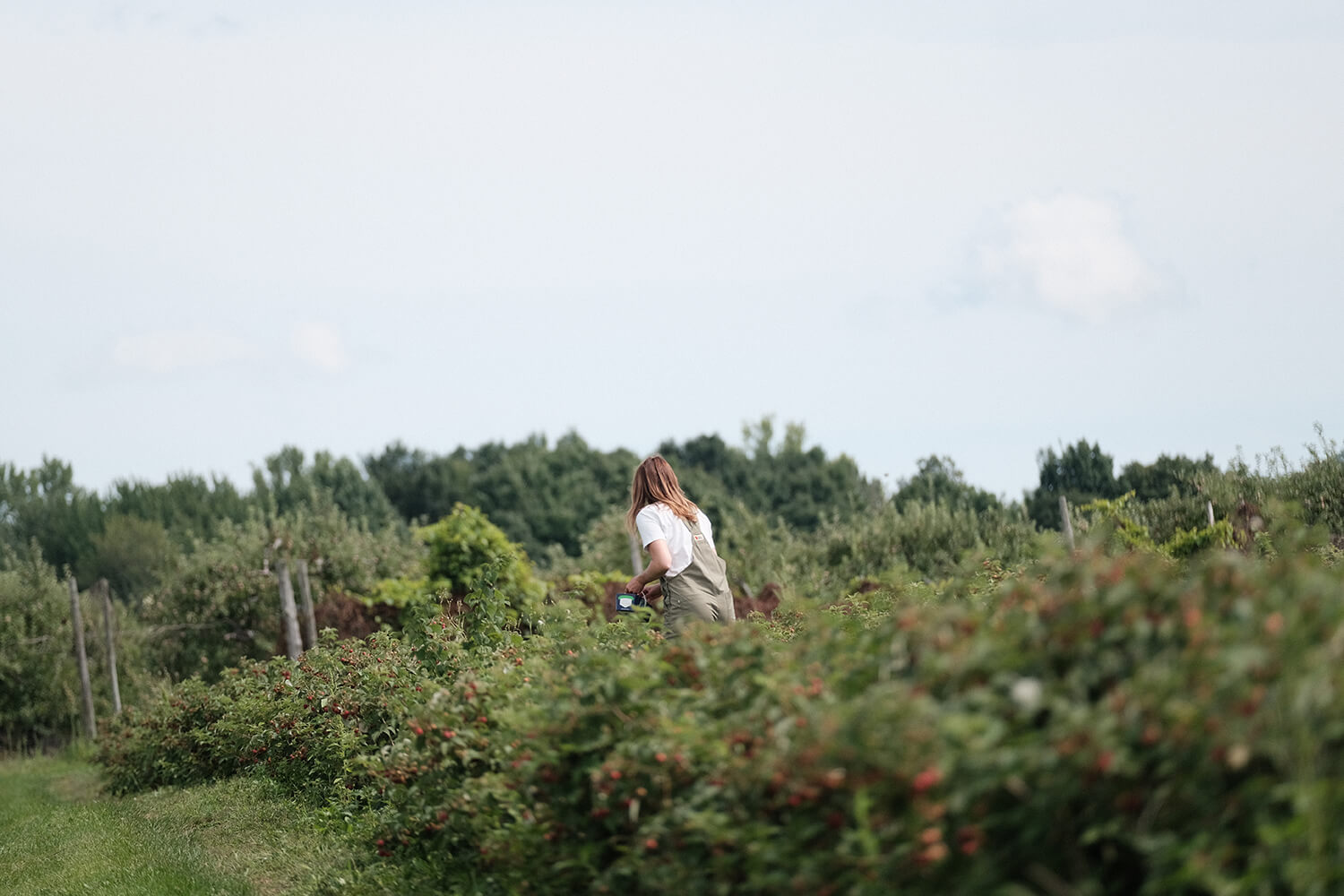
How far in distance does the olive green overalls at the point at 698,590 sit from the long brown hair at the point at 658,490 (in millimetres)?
103

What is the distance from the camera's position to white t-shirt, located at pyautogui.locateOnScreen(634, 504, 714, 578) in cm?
709

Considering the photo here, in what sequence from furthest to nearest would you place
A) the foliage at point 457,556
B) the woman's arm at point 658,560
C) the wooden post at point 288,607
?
the foliage at point 457,556
the wooden post at point 288,607
the woman's arm at point 658,560

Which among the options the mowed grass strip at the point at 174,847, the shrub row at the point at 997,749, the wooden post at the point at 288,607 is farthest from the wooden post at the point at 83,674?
the shrub row at the point at 997,749

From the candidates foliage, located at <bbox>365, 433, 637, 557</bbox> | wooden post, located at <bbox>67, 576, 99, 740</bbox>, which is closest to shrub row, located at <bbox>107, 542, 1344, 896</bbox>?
wooden post, located at <bbox>67, 576, 99, 740</bbox>

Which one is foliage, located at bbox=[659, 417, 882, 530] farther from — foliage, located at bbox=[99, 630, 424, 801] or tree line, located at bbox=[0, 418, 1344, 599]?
foliage, located at bbox=[99, 630, 424, 801]

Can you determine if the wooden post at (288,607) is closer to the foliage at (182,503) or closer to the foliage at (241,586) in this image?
the foliage at (241,586)

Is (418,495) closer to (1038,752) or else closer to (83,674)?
(83,674)

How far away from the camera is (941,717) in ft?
7.55

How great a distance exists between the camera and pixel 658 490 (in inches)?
286

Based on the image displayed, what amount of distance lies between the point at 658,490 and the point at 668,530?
9.9 inches

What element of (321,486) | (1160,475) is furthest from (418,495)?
(1160,475)

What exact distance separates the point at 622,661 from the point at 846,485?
48.3 meters

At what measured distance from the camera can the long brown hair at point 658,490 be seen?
723cm

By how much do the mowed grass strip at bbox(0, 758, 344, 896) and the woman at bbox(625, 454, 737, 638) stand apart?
2157 mm
